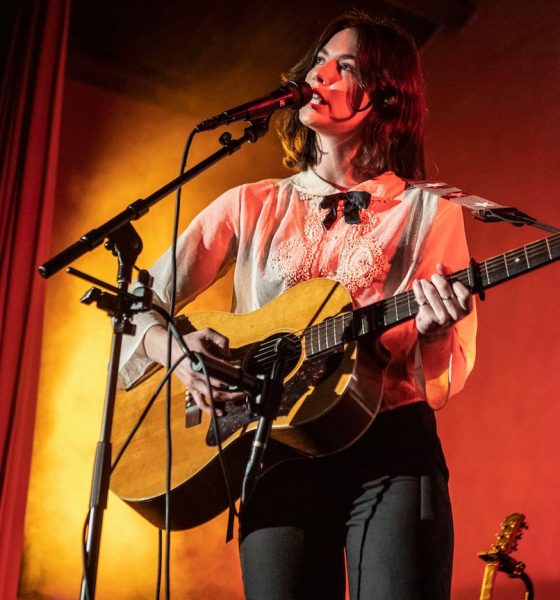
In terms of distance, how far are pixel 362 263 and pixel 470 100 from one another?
2553 mm

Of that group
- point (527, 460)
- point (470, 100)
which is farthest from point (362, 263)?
point (470, 100)

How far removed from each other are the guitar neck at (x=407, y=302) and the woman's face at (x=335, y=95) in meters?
0.59

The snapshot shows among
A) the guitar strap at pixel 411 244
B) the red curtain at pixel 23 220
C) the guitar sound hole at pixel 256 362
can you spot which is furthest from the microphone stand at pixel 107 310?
the red curtain at pixel 23 220

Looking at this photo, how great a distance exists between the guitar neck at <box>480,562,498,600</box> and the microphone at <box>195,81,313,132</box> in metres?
1.81

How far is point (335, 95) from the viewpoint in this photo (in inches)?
81.2

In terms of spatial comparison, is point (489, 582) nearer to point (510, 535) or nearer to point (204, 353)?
point (510, 535)

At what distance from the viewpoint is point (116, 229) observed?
148cm

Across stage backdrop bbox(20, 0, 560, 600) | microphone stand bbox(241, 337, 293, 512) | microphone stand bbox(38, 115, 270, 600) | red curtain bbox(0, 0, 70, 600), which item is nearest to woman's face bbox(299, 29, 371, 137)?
microphone stand bbox(38, 115, 270, 600)

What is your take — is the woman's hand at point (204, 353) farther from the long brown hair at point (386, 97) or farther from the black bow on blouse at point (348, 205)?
the long brown hair at point (386, 97)

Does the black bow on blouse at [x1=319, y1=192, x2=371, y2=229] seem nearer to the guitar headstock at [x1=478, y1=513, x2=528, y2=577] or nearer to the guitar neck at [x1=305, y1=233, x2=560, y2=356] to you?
the guitar neck at [x1=305, y1=233, x2=560, y2=356]

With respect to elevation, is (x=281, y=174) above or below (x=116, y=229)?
above

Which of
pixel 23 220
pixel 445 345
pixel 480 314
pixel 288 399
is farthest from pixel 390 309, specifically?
pixel 23 220

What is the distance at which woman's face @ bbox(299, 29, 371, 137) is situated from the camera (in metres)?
2.04

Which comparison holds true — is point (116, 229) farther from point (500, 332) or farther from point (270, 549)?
point (500, 332)
